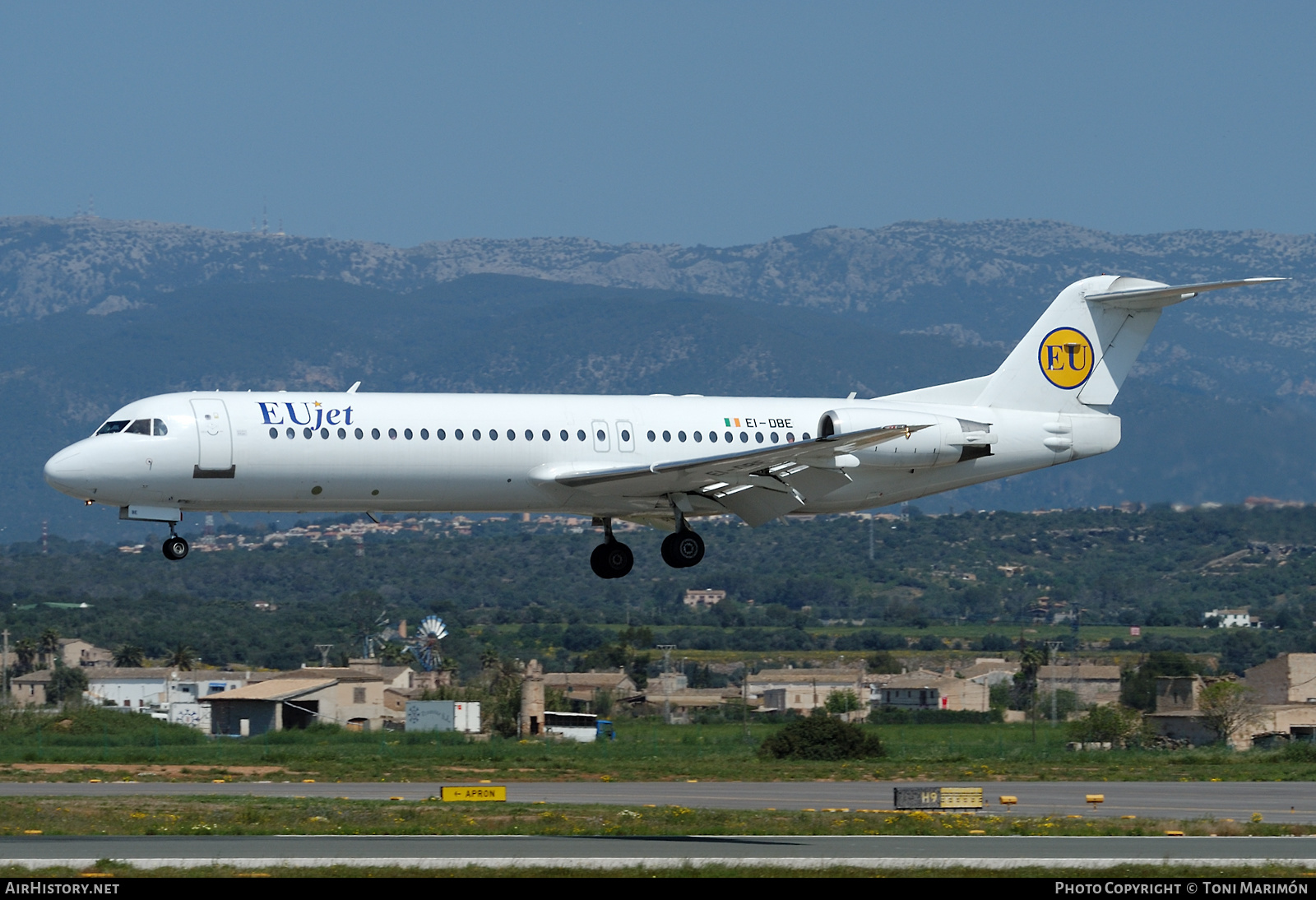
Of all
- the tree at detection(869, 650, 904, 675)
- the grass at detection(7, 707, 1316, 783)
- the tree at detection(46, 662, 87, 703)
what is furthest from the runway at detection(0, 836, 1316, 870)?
the tree at detection(869, 650, 904, 675)

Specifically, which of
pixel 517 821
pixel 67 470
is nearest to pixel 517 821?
pixel 517 821

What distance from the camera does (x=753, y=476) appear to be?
36594 mm

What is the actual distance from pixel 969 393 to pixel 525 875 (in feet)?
71.7

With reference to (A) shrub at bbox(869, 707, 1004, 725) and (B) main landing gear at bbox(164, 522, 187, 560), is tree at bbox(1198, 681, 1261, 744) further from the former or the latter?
(B) main landing gear at bbox(164, 522, 187, 560)

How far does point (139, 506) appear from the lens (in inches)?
1344

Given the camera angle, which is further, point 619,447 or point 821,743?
point 821,743

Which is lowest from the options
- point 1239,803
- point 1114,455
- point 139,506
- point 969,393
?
point 1239,803

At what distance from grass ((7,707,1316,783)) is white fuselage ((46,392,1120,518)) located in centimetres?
1163

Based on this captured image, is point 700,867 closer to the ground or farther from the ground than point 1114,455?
closer to the ground

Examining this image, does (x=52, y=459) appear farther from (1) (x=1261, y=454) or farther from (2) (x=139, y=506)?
(1) (x=1261, y=454)

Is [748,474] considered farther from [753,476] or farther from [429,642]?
[429,642]

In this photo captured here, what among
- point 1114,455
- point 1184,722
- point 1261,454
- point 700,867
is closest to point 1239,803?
point 700,867

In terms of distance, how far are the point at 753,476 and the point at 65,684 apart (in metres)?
60.2

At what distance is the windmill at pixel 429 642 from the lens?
102 metres
